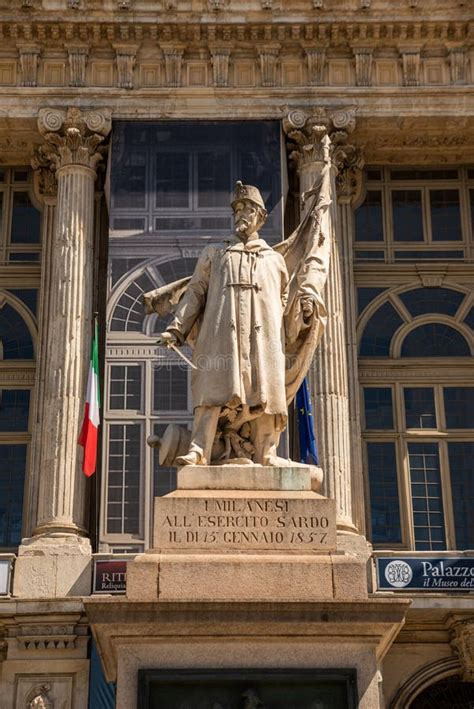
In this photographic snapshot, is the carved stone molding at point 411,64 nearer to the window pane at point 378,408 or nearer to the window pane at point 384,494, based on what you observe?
Answer: the window pane at point 378,408

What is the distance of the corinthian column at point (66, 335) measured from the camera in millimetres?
23094

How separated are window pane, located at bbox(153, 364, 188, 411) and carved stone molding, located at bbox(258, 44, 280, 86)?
6.57 metres

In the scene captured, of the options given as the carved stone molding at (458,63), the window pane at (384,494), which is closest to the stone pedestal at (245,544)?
the window pane at (384,494)

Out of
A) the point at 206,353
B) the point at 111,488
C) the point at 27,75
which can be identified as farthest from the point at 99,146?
the point at 206,353

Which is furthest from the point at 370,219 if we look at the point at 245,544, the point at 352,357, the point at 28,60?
the point at 245,544

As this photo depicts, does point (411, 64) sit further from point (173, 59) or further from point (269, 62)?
point (173, 59)

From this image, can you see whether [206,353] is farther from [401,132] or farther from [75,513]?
[401,132]

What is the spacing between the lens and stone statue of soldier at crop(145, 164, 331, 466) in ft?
33.8

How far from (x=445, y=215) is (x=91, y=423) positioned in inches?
377

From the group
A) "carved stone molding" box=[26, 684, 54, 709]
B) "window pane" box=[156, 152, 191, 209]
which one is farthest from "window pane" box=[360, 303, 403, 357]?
"carved stone molding" box=[26, 684, 54, 709]

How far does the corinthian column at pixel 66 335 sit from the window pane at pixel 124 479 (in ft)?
1.99

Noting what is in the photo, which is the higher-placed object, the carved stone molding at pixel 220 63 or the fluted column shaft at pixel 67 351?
the carved stone molding at pixel 220 63

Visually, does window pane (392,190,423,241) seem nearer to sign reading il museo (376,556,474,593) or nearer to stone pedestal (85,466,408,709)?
sign reading il museo (376,556,474,593)

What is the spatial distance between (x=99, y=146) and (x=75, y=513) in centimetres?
782
